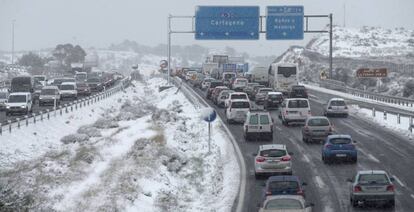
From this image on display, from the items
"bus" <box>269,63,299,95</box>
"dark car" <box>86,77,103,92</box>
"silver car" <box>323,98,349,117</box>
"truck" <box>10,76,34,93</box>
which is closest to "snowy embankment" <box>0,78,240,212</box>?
"silver car" <box>323,98,349,117</box>

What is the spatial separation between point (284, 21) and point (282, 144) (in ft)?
103

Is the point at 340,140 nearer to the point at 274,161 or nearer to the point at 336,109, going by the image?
the point at 274,161

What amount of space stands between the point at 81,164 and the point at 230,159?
780 cm

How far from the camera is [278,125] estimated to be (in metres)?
53.8

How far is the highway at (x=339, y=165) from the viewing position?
93.5 feet

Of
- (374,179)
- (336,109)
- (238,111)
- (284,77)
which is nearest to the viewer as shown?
(374,179)

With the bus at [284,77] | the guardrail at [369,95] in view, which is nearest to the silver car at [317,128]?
the guardrail at [369,95]

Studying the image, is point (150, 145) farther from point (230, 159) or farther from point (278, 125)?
point (278, 125)

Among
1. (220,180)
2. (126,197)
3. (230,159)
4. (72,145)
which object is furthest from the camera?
(72,145)

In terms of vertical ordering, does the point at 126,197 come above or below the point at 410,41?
below

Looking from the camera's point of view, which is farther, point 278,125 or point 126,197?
point 278,125

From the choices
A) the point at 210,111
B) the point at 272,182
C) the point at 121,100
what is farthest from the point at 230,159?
the point at 121,100

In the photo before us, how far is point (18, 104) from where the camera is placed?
60719 millimetres

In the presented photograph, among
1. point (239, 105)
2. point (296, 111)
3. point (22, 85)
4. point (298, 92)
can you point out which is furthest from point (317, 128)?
point (22, 85)
